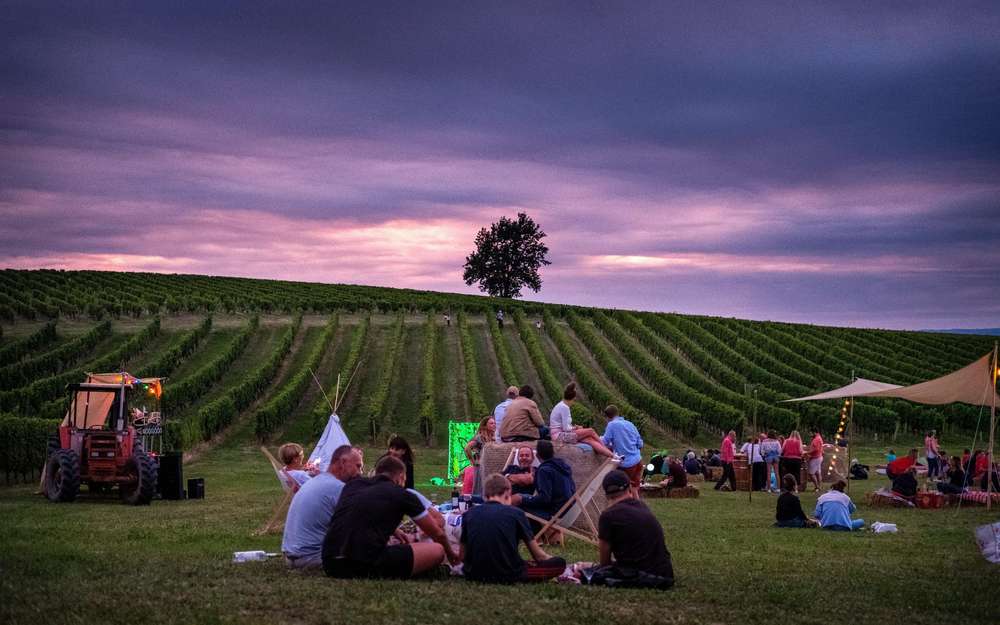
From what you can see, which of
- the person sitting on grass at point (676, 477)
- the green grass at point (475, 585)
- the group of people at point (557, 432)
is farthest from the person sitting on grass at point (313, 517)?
the person sitting on grass at point (676, 477)

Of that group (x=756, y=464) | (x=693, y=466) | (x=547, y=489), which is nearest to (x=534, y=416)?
(x=547, y=489)

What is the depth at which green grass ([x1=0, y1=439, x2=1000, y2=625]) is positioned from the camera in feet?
25.7

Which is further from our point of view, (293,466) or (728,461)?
(728,461)

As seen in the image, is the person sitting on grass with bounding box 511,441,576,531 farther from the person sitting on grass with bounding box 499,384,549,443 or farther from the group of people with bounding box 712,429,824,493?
the group of people with bounding box 712,429,824,493

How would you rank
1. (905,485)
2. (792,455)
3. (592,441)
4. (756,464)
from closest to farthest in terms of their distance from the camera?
(592,441), (905,485), (792,455), (756,464)

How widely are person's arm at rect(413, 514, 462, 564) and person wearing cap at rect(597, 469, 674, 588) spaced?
4.47 ft

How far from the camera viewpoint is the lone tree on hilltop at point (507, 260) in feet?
392

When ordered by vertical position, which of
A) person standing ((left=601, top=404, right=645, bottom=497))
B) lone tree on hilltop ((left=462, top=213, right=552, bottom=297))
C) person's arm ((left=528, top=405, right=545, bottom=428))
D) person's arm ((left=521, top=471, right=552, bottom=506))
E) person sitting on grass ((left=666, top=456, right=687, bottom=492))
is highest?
lone tree on hilltop ((left=462, top=213, right=552, bottom=297))

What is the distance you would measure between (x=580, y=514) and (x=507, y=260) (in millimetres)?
106958

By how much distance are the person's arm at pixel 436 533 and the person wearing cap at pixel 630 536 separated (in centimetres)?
136

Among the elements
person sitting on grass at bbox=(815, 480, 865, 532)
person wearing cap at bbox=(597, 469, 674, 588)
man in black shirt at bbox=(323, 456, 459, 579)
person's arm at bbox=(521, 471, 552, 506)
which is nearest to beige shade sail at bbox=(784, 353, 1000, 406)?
person sitting on grass at bbox=(815, 480, 865, 532)

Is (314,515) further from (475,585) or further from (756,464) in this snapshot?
(756,464)

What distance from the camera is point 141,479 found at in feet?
63.3

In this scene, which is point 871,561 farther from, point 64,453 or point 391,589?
point 64,453
